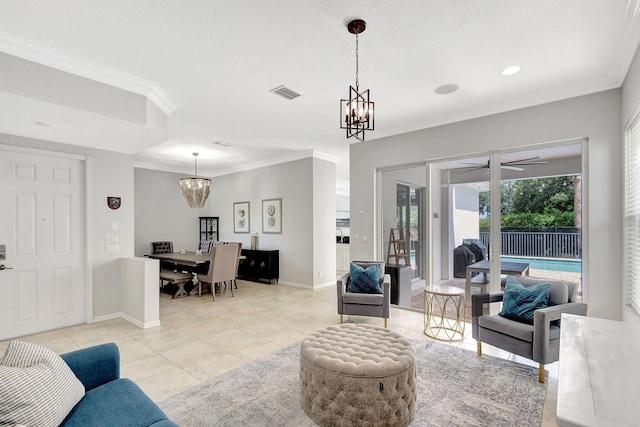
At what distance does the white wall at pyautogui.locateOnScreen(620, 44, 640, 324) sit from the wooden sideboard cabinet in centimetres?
563

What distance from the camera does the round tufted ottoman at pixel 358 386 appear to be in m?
1.89

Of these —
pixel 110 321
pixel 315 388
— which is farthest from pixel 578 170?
pixel 110 321

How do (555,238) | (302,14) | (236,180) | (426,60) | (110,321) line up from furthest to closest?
(236,180) → (110,321) → (555,238) → (426,60) → (302,14)

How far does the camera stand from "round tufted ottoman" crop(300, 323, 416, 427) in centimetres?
189

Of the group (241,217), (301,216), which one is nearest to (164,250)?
(241,217)

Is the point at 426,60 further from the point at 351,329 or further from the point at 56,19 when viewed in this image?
the point at 56,19

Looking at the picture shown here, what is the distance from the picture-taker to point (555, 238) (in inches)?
142

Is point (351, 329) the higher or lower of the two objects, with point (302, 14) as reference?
lower

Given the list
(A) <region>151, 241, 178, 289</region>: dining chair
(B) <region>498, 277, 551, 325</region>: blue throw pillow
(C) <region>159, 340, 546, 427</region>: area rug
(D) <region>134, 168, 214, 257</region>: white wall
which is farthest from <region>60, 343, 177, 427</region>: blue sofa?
(D) <region>134, 168, 214, 257</region>: white wall

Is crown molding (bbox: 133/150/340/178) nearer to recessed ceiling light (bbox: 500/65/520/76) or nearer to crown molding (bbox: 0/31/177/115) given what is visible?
crown molding (bbox: 0/31/177/115)

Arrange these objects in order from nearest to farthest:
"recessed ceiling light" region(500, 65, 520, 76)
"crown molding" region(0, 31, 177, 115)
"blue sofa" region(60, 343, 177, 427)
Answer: "blue sofa" region(60, 343, 177, 427) → "crown molding" region(0, 31, 177, 115) → "recessed ceiling light" region(500, 65, 520, 76)

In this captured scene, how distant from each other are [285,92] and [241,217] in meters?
4.99

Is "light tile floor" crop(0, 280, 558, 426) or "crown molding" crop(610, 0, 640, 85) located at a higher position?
"crown molding" crop(610, 0, 640, 85)

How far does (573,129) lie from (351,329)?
3.25 meters
